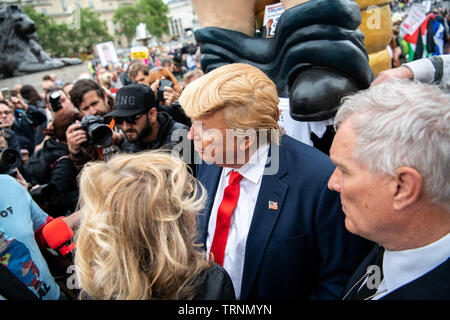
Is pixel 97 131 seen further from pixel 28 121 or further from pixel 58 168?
pixel 28 121

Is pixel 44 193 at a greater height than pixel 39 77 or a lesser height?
greater

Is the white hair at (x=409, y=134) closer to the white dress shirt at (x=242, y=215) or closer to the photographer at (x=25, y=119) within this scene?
the white dress shirt at (x=242, y=215)

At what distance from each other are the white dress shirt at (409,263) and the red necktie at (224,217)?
2.20 feet

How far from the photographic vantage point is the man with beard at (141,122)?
2.45 meters

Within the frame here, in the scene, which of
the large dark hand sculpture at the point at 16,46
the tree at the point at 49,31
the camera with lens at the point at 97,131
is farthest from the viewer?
the tree at the point at 49,31

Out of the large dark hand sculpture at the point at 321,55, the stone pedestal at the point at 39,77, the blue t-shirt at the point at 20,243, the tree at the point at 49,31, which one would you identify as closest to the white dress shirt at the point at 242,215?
the large dark hand sculpture at the point at 321,55

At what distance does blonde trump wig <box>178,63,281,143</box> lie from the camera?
1.29 meters

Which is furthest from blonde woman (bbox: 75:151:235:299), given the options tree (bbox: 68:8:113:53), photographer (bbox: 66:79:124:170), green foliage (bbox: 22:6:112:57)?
tree (bbox: 68:8:113:53)

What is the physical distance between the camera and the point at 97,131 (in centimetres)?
218

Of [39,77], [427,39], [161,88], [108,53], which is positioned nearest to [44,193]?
[161,88]

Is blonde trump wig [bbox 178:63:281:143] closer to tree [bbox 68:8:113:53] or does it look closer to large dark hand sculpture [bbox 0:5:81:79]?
large dark hand sculpture [bbox 0:5:81:79]

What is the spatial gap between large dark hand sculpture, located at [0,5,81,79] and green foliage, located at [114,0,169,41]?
40.3 metres

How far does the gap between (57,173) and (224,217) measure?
5.12ft
